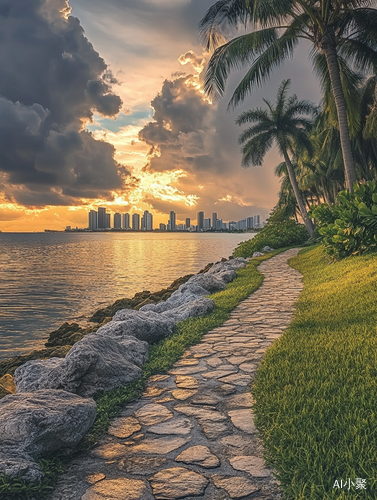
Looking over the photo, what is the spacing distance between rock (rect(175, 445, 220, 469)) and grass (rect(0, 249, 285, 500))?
0.75m

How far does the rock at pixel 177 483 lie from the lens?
2334 millimetres

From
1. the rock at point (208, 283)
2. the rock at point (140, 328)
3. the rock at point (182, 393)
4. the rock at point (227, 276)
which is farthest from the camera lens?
the rock at point (227, 276)

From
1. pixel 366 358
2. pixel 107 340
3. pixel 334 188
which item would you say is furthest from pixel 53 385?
pixel 334 188

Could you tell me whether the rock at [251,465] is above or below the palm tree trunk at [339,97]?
below

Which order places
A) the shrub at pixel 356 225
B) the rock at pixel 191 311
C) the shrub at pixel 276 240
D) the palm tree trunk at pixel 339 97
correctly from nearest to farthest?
the rock at pixel 191 311 → the shrub at pixel 356 225 → the palm tree trunk at pixel 339 97 → the shrub at pixel 276 240

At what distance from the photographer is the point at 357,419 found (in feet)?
9.43

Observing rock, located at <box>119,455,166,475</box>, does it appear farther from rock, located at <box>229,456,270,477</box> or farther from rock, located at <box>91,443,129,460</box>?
rock, located at <box>229,456,270,477</box>

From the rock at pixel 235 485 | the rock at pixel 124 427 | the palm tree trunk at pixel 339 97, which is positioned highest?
the palm tree trunk at pixel 339 97

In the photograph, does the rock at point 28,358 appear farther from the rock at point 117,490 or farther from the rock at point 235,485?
the rock at point 235,485

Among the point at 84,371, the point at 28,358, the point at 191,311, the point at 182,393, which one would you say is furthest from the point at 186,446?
the point at 28,358

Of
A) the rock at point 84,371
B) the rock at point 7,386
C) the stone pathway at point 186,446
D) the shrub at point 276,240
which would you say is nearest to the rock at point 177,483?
the stone pathway at point 186,446

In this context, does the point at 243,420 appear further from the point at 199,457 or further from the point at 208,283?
the point at 208,283

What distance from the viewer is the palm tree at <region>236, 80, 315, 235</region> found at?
2719 cm

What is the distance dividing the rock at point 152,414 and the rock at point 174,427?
0.08m
